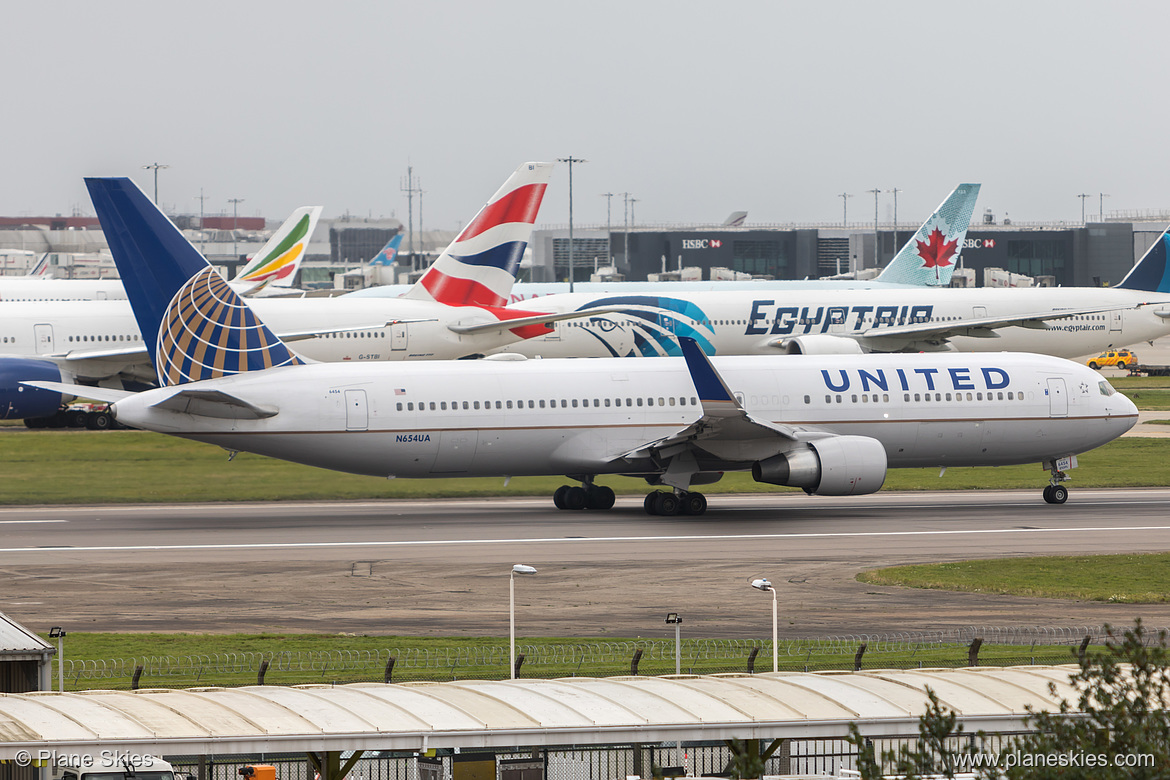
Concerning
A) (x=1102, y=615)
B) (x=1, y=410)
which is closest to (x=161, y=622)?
(x=1102, y=615)

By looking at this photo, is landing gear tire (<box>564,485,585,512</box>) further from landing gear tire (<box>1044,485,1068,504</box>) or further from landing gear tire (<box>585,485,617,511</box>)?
landing gear tire (<box>1044,485,1068,504</box>)

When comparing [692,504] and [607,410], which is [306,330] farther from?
[692,504]

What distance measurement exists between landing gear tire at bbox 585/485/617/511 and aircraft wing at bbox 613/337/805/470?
7.61 ft

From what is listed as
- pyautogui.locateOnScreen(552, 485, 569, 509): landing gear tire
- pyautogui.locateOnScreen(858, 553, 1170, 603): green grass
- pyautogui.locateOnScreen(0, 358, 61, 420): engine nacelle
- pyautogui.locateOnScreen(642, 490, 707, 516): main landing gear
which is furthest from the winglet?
pyautogui.locateOnScreen(0, 358, 61, 420): engine nacelle

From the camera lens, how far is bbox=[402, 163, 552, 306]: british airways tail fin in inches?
2224

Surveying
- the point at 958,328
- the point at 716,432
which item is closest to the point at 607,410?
the point at 716,432

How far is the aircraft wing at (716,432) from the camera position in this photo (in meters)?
37.7

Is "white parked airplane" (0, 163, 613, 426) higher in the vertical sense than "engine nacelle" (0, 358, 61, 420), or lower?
higher

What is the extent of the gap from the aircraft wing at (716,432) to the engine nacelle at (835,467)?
1.92 ft

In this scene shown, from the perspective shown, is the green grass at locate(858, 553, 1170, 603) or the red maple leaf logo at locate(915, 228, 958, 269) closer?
the green grass at locate(858, 553, 1170, 603)

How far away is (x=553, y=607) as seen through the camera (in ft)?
94.1

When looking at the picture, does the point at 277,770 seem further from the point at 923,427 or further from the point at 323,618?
the point at 923,427

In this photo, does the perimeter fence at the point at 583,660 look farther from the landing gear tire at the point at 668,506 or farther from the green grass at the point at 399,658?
the landing gear tire at the point at 668,506

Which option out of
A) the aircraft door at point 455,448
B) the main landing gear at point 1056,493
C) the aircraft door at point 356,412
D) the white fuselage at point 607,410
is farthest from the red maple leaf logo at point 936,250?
the aircraft door at point 356,412
